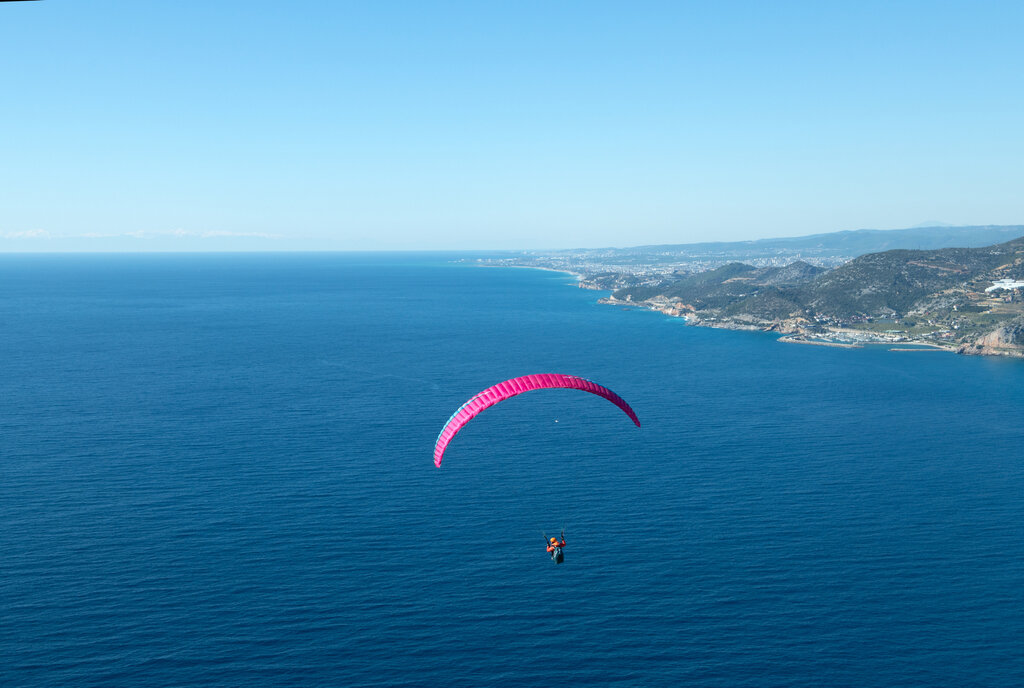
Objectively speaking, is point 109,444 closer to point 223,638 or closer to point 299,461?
point 299,461

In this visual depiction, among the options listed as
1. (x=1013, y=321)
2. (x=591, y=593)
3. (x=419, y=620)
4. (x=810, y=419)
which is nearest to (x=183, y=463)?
(x=419, y=620)

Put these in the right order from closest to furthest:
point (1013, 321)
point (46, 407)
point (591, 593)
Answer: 1. point (591, 593)
2. point (46, 407)
3. point (1013, 321)

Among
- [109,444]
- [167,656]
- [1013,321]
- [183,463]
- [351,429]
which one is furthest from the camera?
[1013,321]

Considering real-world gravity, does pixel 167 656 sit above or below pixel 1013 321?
below

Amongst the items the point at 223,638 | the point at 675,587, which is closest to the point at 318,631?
the point at 223,638

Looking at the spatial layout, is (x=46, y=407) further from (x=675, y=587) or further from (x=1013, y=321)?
(x=1013, y=321)

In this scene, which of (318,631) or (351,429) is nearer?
(318,631)
